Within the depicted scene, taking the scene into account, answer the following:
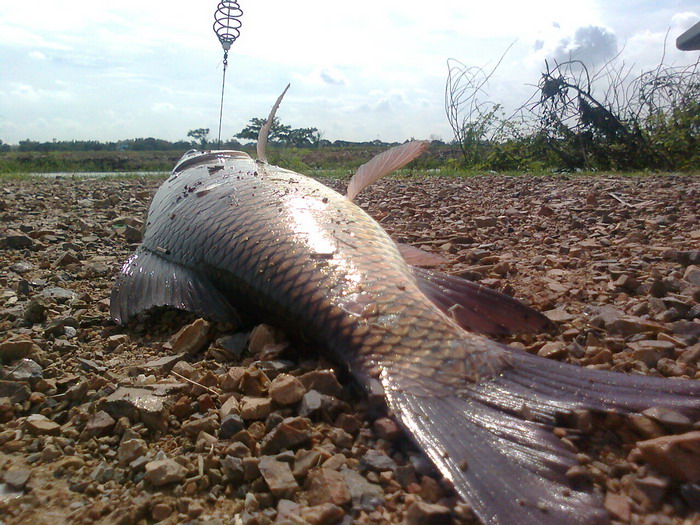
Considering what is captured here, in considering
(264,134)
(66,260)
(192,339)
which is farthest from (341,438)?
(264,134)

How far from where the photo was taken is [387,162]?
3.90 meters

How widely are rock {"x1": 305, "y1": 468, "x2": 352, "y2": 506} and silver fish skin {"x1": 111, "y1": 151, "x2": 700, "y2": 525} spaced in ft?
0.71

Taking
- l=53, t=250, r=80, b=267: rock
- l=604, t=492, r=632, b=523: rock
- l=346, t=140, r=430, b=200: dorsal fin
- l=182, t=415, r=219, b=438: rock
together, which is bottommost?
l=182, t=415, r=219, b=438: rock

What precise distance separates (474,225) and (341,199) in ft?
5.57

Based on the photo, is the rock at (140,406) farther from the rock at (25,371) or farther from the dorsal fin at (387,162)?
the dorsal fin at (387,162)

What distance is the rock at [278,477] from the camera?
54.2 inches

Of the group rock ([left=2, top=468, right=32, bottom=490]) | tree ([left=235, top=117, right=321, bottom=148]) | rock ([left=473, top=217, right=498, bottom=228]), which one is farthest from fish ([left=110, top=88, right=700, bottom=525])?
tree ([left=235, top=117, right=321, bottom=148])

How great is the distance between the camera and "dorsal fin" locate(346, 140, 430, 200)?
382 cm

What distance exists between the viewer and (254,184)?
322 cm

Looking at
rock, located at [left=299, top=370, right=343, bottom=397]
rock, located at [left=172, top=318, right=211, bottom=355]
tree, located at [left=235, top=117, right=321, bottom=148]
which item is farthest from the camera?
tree, located at [left=235, top=117, right=321, bottom=148]

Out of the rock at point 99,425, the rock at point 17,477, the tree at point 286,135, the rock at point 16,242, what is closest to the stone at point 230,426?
the rock at point 99,425

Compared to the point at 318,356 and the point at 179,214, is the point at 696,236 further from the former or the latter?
the point at 179,214

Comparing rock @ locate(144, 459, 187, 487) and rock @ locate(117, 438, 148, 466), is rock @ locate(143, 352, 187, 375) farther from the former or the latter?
rock @ locate(144, 459, 187, 487)

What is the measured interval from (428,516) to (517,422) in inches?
13.6
